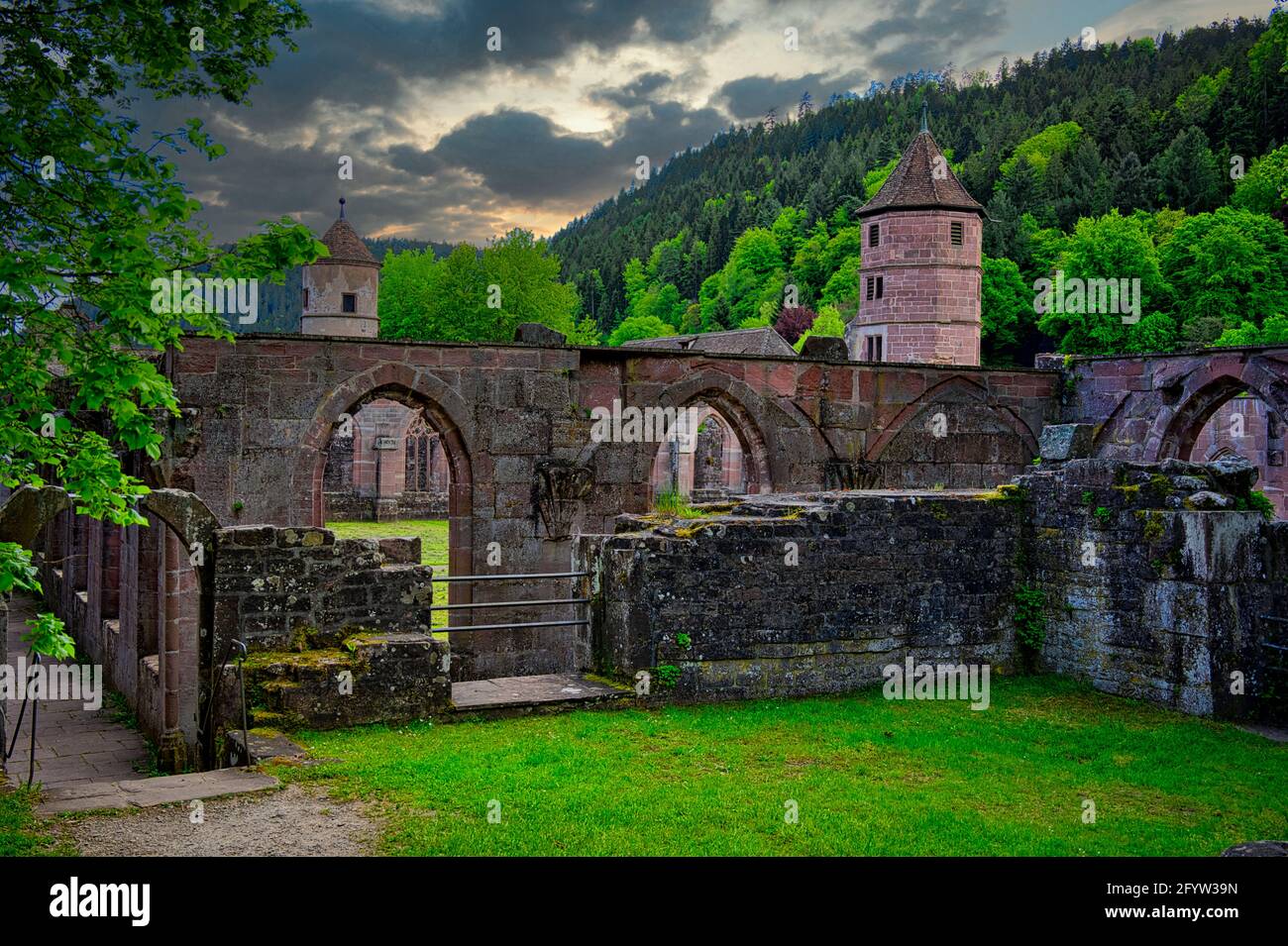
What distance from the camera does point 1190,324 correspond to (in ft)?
169

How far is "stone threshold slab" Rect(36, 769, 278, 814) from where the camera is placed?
7285mm

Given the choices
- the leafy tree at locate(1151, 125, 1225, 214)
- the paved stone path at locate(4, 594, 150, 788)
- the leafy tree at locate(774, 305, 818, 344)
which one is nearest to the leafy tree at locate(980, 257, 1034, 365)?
the leafy tree at locate(1151, 125, 1225, 214)

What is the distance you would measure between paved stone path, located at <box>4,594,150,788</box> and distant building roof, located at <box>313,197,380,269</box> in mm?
47118

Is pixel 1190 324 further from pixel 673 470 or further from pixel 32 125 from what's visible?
pixel 32 125

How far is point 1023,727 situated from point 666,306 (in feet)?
295

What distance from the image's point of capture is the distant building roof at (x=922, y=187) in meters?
44.3

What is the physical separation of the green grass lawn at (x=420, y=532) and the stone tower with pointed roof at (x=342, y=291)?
1806 centimetres

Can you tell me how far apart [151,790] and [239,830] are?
3.78ft

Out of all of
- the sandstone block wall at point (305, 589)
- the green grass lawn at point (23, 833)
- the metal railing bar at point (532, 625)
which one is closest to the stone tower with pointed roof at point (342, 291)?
the metal railing bar at point (532, 625)

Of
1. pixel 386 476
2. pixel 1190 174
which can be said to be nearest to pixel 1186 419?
pixel 386 476

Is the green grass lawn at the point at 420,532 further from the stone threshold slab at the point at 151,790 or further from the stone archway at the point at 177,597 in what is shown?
the stone threshold slab at the point at 151,790

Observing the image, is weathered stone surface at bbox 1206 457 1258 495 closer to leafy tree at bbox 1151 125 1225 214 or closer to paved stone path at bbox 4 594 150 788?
paved stone path at bbox 4 594 150 788

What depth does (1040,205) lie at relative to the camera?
69.6 metres

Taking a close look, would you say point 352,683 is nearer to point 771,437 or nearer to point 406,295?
point 771,437
